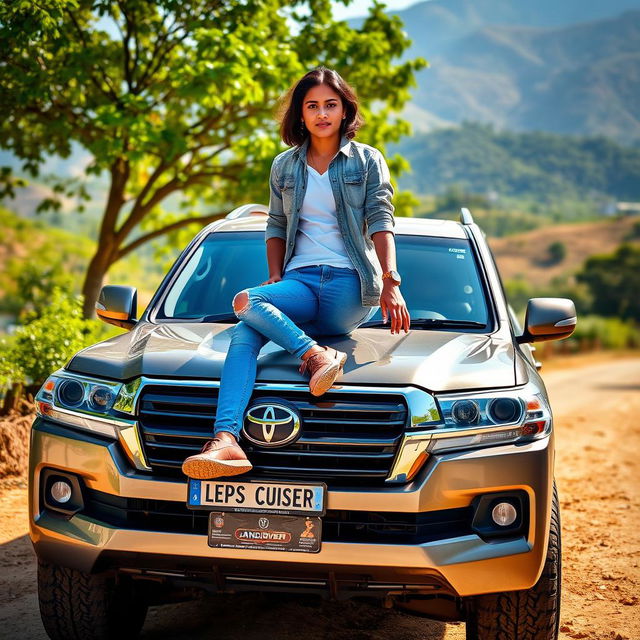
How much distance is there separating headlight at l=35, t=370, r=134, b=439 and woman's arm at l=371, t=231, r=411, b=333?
1.12m

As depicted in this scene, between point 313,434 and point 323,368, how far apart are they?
0.80 feet

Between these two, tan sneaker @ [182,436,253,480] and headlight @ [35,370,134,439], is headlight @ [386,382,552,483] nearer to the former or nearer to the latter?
tan sneaker @ [182,436,253,480]

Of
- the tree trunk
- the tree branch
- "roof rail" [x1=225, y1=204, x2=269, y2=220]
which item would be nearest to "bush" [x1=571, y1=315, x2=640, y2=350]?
the tree trunk

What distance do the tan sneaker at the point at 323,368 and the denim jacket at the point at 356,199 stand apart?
606 mm

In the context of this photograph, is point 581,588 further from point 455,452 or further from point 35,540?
point 35,540

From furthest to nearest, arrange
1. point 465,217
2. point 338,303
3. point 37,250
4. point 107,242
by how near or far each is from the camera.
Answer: point 37,250 → point 107,242 → point 465,217 → point 338,303

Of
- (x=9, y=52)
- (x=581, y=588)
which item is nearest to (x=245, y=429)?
(x=581, y=588)

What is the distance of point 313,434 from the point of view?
3.41 metres

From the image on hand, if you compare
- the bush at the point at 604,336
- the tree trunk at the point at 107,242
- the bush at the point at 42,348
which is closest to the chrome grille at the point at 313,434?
the bush at the point at 42,348

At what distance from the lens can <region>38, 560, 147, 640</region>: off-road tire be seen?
3.71 m

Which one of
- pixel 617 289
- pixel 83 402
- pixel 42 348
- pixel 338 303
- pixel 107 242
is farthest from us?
pixel 617 289

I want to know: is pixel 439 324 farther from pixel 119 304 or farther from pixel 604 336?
pixel 604 336

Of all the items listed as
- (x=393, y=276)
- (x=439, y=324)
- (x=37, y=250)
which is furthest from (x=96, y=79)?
(x=37, y=250)

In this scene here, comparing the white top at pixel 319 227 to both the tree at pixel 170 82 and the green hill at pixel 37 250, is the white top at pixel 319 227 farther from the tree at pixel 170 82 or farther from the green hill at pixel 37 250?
the green hill at pixel 37 250
